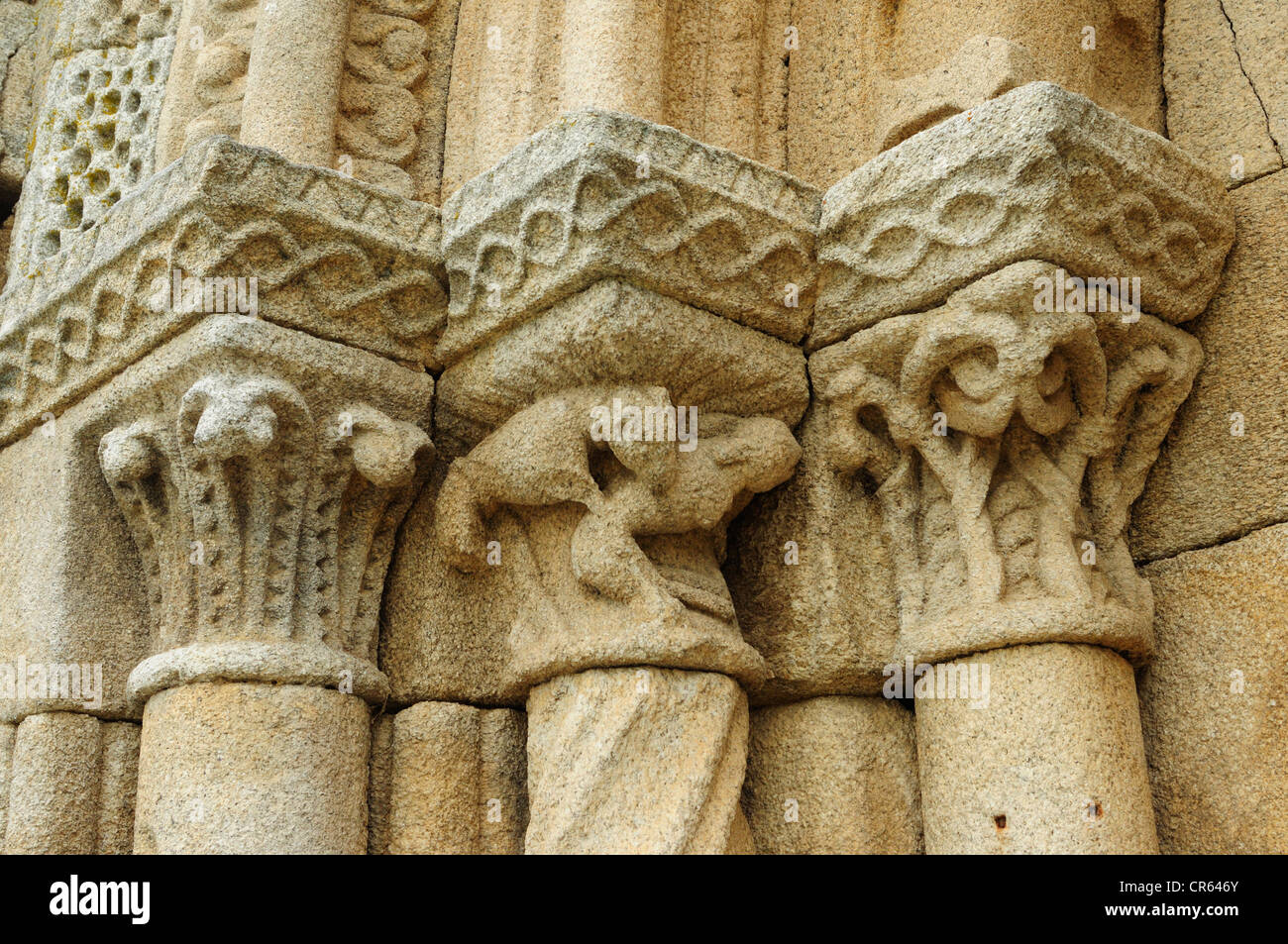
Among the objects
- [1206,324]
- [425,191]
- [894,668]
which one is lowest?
[894,668]

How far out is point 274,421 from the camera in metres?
2.29

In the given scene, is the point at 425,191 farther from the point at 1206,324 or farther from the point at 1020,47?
the point at 1206,324

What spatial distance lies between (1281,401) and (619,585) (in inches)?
43.7

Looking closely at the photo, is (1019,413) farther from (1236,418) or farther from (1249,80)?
(1249,80)

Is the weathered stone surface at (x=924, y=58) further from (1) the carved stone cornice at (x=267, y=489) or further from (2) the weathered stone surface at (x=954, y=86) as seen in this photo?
(1) the carved stone cornice at (x=267, y=489)

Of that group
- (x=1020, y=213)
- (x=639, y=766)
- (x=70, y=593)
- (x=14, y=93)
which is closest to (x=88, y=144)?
(x=14, y=93)

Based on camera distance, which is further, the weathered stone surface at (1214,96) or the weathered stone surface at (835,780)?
the weathered stone surface at (1214,96)

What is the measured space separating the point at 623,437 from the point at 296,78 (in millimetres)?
922

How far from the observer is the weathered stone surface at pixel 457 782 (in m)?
2.39

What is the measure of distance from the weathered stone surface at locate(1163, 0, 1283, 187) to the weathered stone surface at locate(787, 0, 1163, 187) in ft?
0.12

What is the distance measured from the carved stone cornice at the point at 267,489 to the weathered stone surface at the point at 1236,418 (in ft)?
4.17

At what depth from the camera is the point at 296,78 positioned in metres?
2.57

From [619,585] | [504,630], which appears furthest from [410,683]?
[619,585]

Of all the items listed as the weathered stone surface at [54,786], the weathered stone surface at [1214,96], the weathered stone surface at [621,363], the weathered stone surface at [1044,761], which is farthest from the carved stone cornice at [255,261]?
the weathered stone surface at [1214,96]
